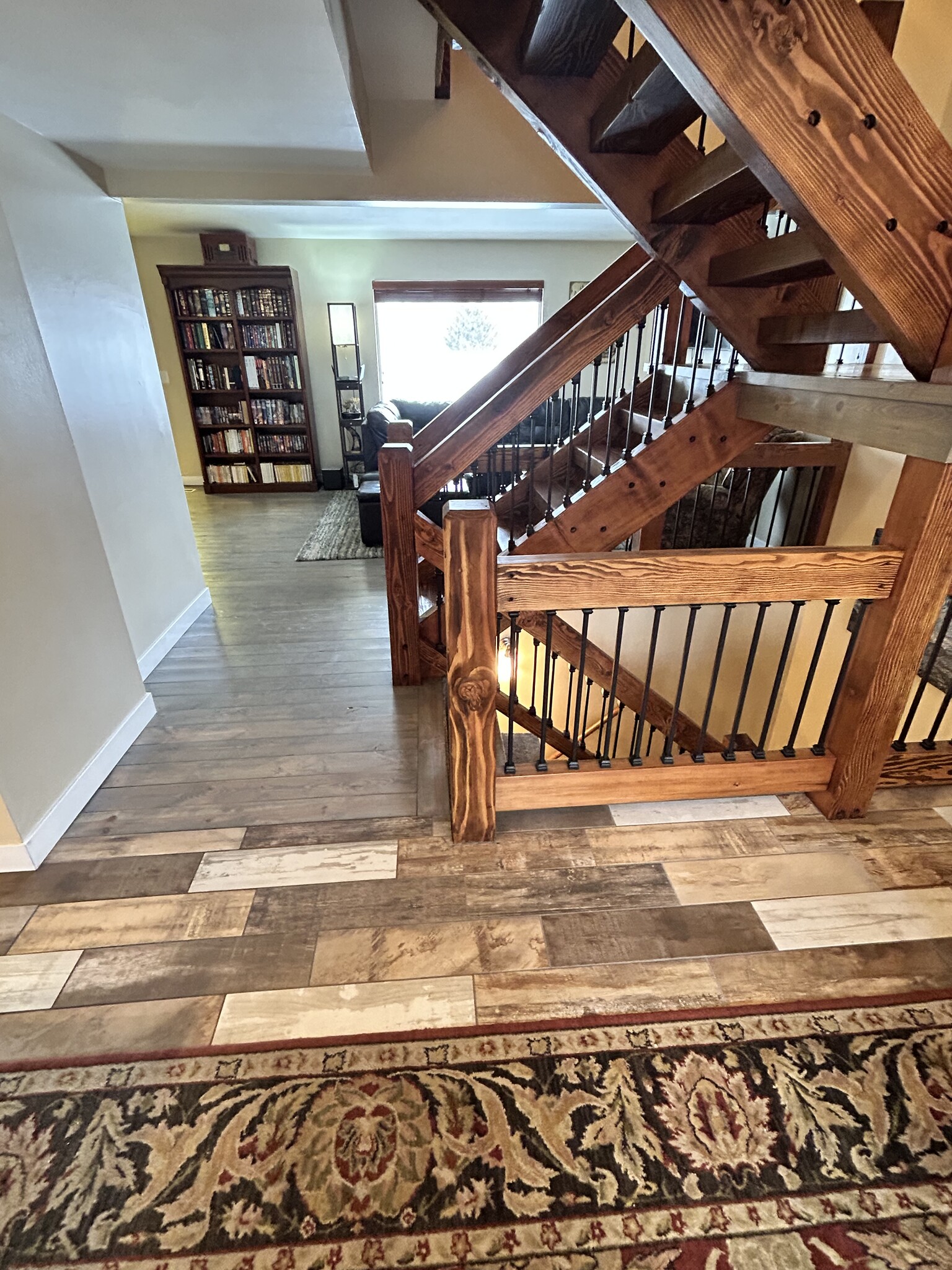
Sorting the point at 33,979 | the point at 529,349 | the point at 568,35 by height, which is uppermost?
the point at 568,35

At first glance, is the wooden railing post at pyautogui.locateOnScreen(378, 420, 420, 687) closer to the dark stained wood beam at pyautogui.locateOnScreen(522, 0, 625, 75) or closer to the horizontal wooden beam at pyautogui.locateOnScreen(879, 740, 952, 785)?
the dark stained wood beam at pyautogui.locateOnScreen(522, 0, 625, 75)

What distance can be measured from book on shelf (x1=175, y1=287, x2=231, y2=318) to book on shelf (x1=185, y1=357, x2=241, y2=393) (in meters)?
0.45

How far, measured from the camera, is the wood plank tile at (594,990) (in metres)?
1.25

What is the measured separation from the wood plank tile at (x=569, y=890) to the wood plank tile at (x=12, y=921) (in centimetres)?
119

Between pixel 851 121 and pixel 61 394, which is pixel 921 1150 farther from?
pixel 61 394

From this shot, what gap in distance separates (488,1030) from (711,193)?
2.21 m

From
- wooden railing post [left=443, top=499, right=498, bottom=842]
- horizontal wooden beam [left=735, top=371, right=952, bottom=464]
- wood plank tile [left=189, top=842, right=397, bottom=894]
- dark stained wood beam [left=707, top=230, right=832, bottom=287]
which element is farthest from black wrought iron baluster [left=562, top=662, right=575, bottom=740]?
dark stained wood beam [left=707, top=230, right=832, bottom=287]

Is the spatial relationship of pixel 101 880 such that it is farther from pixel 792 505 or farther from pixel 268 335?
pixel 268 335

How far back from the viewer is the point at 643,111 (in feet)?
4.84

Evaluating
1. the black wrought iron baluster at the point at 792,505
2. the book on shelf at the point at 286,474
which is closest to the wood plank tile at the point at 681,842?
the black wrought iron baluster at the point at 792,505

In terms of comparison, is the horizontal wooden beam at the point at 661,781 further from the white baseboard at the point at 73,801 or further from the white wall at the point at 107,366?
the white wall at the point at 107,366

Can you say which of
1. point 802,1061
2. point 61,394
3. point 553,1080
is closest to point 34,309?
point 61,394

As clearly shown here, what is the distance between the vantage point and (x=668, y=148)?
1.79 m

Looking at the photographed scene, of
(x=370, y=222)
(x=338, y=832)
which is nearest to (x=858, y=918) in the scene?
(x=338, y=832)
